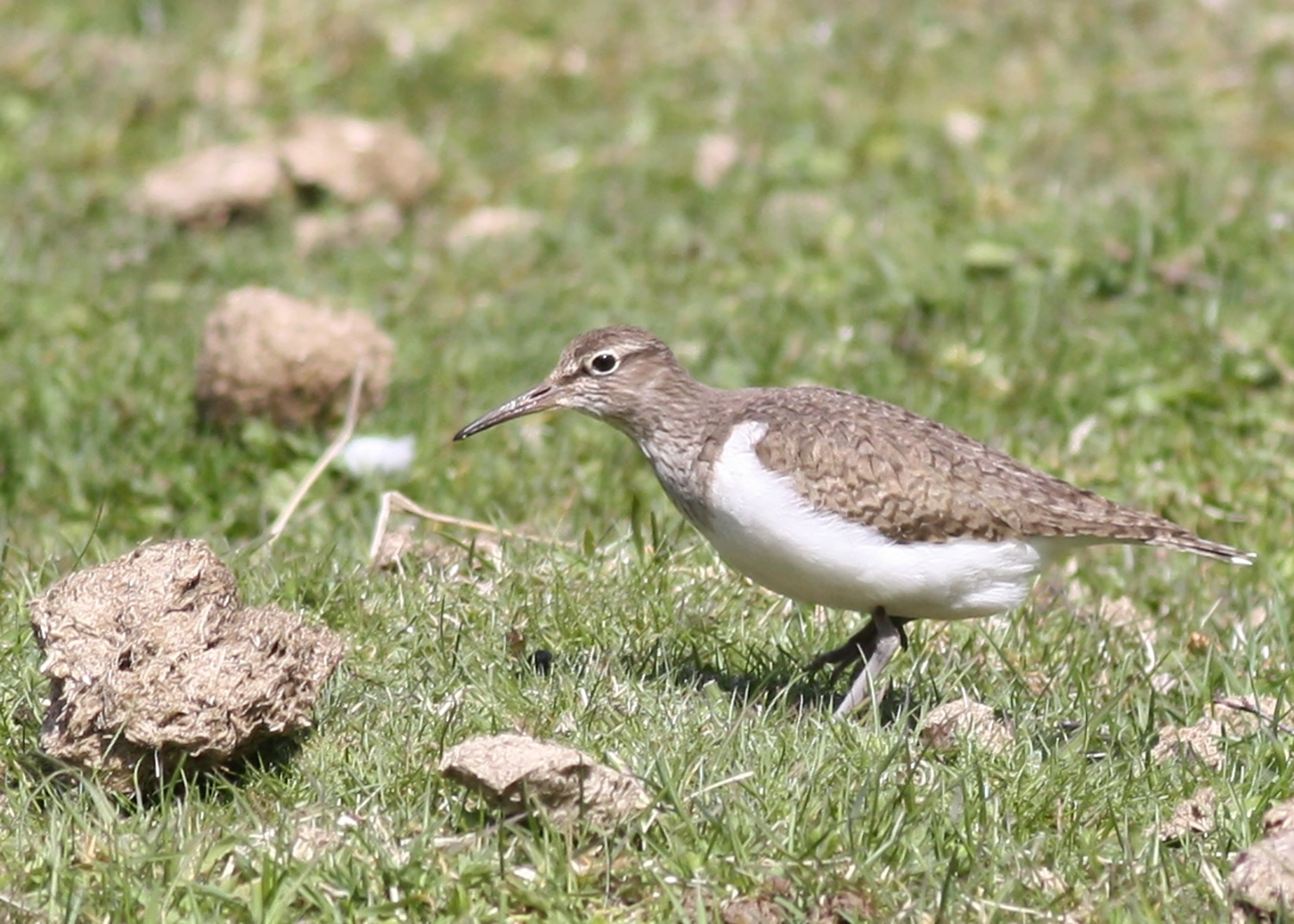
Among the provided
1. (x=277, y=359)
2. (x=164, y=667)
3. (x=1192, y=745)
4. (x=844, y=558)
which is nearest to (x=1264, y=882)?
(x=1192, y=745)

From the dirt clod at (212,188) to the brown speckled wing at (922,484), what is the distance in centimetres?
548

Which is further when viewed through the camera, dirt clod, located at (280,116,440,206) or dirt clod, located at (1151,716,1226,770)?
dirt clod, located at (280,116,440,206)

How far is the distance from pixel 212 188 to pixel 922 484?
20.1 feet

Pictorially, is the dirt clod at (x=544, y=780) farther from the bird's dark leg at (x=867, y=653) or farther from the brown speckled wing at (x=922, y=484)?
the brown speckled wing at (x=922, y=484)

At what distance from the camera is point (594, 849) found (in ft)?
→ 15.4

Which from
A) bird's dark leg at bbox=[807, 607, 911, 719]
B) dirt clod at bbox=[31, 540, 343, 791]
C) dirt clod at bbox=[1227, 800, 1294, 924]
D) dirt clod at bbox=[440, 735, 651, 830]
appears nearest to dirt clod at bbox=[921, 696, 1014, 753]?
bird's dark leg at bbox=[807, 607, 911, 719]

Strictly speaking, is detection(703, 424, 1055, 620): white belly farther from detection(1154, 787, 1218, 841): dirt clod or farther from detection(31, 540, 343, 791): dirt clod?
detection(31, 540, 343, 791): dirt clod

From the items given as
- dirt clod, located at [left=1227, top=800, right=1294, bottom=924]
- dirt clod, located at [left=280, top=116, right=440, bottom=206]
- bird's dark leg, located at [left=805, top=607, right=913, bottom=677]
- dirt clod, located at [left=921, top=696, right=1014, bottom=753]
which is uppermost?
dirt clod, located at [left=280, top=116, right=440, bottom=206]

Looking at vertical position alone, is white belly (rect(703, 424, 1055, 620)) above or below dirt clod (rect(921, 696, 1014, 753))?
above

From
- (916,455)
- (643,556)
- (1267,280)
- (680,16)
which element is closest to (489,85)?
(680,16)

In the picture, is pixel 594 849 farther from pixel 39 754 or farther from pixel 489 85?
pixel 489 85

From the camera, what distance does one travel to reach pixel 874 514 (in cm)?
565

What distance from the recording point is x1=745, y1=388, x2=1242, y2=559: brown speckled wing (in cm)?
566

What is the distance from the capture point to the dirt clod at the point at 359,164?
35.5 feet
